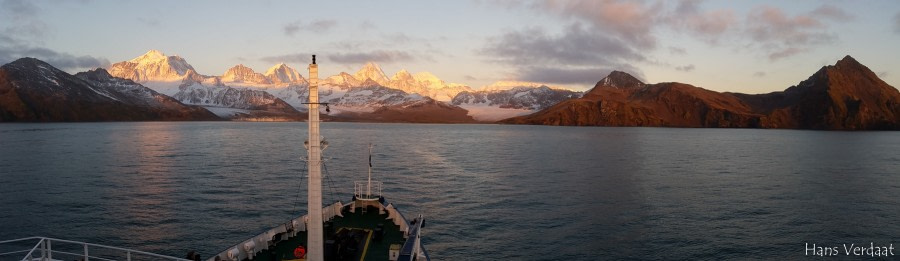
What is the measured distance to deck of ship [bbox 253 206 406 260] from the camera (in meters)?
29.8

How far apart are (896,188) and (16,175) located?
126m

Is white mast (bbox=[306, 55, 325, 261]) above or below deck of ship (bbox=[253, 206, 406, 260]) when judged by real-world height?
above

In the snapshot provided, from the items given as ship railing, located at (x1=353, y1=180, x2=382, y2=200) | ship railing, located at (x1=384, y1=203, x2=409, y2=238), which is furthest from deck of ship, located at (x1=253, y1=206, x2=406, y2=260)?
ship railing, located at (x1=353, y1=180, x2=382, y2=200)

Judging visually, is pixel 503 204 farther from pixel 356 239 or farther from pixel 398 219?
pixel 356 239

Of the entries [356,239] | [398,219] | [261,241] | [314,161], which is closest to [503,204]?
[398,219]

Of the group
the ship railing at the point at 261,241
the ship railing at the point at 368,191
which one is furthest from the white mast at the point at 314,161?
the ship railing at the point at 368,191

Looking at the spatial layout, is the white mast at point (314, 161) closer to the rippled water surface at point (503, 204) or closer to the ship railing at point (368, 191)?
the ship railing at point (368, 191)

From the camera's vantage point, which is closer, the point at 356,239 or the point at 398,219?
the point at 356,239

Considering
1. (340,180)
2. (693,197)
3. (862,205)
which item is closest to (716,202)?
(693,197)

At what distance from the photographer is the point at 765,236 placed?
155 feet

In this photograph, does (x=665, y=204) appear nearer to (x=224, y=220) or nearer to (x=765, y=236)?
(x=765, y=236)

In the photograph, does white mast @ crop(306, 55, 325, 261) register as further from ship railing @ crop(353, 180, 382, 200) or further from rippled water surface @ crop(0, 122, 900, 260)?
rippled water surface @ crop(0, 122, 900, 260)

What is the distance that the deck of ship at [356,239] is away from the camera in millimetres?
29769

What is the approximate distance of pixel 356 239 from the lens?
31688 millimetres
